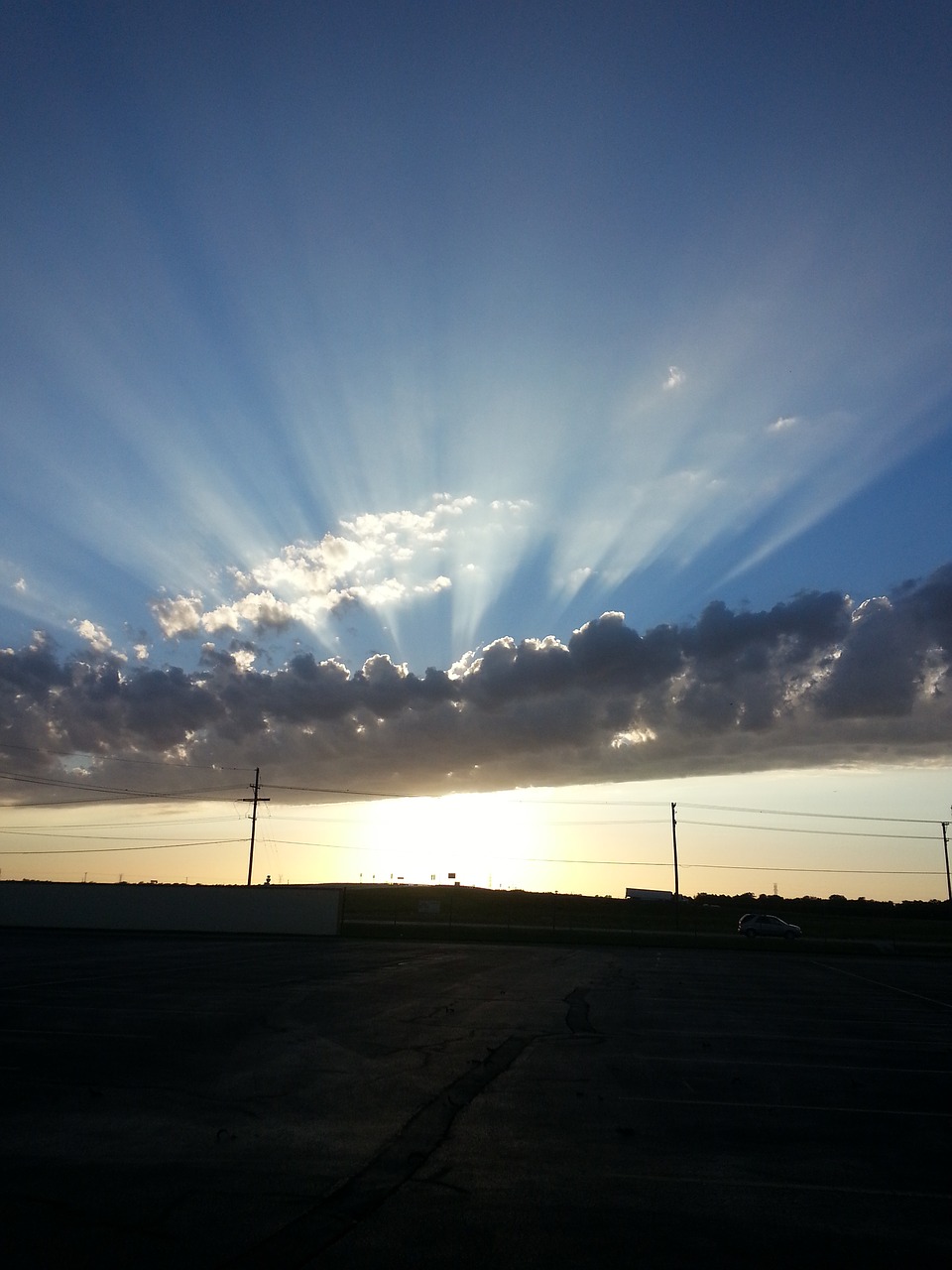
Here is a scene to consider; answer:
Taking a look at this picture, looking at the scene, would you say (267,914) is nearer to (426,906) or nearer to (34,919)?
(34,919)

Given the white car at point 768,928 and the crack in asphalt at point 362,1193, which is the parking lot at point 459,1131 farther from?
the white car at point 768,928

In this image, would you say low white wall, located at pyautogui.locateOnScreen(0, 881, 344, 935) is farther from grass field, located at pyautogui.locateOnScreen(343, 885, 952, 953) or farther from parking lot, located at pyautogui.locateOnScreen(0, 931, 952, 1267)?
parking lot, located at pyautogui.locateOnScreen(0, 931, 952, 1267)

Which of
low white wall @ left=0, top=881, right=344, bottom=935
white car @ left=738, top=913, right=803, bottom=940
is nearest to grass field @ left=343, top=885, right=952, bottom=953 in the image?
white car @ left=738, top=913, right=803, bottom=940

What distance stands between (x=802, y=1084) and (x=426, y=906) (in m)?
102

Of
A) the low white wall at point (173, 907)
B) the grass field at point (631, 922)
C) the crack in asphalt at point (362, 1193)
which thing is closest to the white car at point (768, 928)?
the grass field at point (631, 922)

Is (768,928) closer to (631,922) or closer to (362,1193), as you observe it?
(631,922)

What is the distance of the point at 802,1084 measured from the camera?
512 inches

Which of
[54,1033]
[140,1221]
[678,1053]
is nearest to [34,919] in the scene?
[54,1033]

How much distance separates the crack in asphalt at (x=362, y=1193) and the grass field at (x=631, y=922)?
151 feet

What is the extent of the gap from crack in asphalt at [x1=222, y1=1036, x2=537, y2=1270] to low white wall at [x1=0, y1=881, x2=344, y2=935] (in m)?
48.2

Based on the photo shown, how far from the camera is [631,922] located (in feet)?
282

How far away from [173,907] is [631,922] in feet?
142

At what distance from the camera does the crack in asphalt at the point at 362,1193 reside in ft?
20.4

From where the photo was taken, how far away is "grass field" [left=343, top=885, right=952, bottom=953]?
200ft
